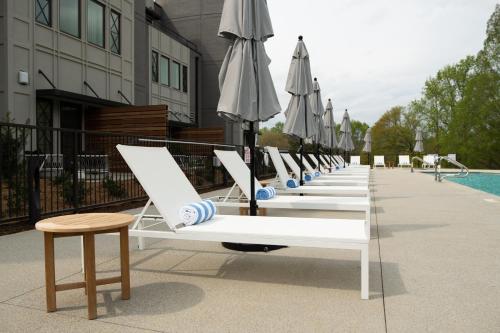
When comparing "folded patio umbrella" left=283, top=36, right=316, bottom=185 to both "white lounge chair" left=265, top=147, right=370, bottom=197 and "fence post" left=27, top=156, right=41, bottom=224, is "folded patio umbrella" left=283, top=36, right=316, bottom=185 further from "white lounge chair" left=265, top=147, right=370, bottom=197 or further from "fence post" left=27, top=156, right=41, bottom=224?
"fence post" left=27, top=156, right=41, bottom=224

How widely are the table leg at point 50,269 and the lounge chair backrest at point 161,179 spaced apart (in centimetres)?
115

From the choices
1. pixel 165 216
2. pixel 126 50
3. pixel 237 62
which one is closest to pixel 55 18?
pixel 126 50

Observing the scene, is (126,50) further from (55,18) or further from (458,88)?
(458,88)

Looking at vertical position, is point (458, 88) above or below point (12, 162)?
above

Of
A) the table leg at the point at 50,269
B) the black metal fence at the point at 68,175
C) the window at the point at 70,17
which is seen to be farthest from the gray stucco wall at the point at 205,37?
the table leg at the point at 50,269

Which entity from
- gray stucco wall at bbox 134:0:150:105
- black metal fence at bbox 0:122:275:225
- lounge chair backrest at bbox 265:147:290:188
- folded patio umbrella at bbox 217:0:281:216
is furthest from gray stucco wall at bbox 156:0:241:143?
folded patio umbrella at bbox 217:0:281:216

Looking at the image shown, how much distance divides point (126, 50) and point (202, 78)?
34.8 ft

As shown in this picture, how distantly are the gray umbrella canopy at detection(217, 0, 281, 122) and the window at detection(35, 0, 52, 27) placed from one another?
32.3ft

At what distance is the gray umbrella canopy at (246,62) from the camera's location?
4859 mm

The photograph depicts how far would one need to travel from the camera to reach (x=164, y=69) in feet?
72.2

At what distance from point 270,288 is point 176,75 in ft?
70.2

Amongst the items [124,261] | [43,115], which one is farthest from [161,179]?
[43,115]

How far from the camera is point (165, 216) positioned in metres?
3.73

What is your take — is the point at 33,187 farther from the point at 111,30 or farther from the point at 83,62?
the point at 111,30
